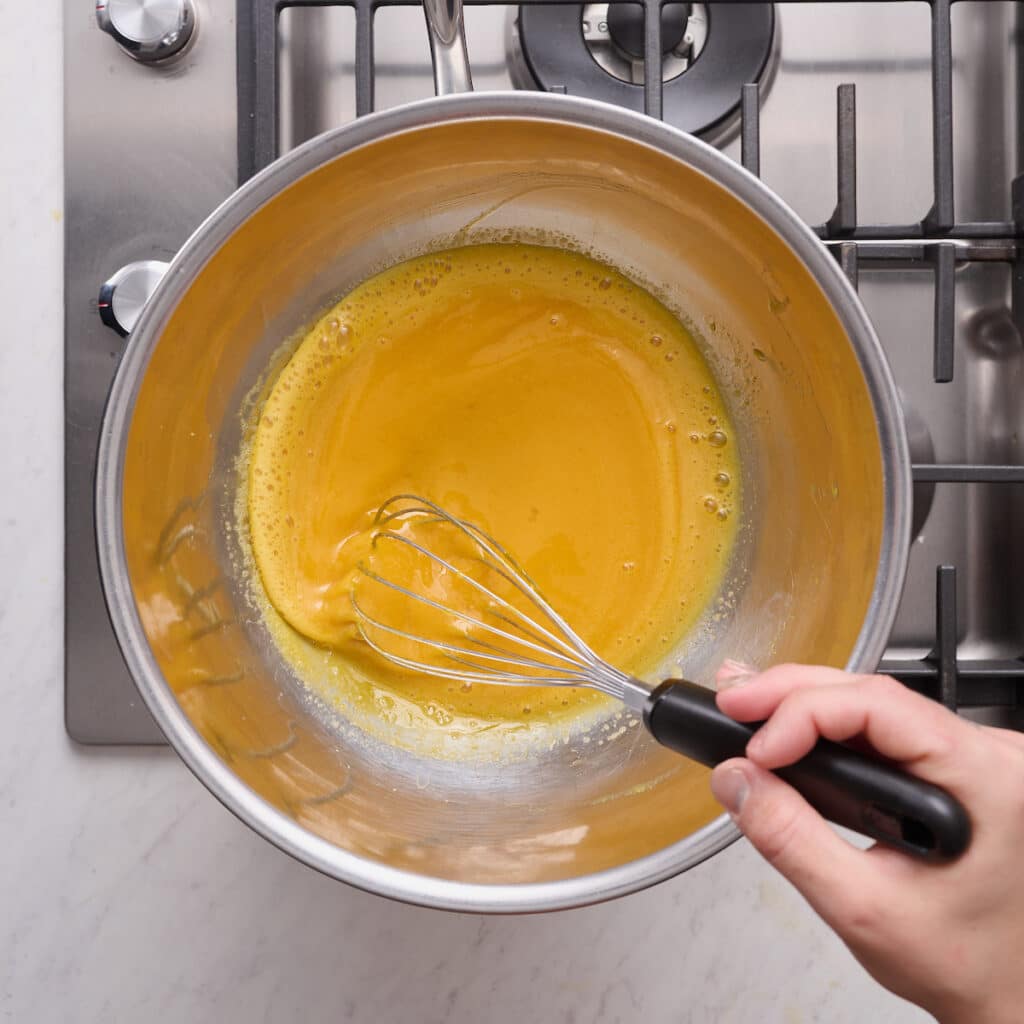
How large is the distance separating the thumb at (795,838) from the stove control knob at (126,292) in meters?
0.46

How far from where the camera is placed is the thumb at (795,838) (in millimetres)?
344

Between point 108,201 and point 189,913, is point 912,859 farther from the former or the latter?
point 108,201

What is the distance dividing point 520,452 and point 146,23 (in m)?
0.37

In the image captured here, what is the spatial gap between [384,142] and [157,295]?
5.4 inches

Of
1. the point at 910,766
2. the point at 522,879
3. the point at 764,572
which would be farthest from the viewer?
the point at 764,572

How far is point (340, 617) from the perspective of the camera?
0.59m

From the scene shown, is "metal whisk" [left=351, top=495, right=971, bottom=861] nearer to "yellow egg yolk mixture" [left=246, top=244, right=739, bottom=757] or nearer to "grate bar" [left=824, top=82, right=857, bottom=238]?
"yellow egg yolk mixture" [left=246, top=244, right=739, bottom=757]

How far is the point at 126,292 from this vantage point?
0.58m

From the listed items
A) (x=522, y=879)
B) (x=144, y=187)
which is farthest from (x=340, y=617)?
(x=144, y=187)

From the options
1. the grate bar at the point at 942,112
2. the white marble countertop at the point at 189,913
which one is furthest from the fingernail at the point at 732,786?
the grate bar at the point at 942,112

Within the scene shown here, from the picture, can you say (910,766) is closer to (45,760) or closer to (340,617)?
(340,617)

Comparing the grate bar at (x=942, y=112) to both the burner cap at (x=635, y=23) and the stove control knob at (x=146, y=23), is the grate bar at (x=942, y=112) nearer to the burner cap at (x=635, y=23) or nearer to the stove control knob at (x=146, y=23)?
the burner cap at (x=635, y=23)

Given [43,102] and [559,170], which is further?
[43,102]

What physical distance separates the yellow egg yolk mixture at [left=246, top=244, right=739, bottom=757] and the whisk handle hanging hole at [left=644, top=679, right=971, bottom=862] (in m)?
0.21
